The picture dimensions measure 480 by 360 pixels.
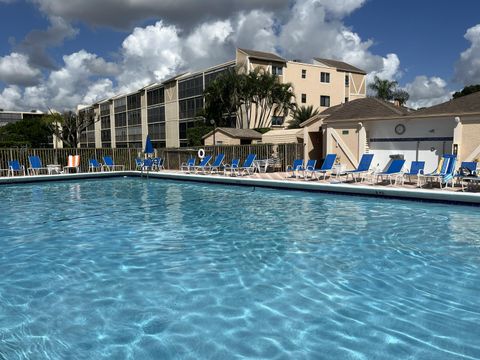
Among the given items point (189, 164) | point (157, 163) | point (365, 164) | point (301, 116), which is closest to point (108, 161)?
point (157, 163)

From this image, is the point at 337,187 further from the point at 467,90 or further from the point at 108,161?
the point at 467,90

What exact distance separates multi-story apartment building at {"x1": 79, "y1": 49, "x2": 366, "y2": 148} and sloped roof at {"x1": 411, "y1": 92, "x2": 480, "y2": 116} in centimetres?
2144

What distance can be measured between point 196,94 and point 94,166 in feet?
77.2

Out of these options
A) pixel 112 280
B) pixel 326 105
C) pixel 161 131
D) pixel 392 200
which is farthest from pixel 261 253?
pixel 161 131

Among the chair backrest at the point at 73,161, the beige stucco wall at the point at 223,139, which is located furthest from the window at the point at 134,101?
the chair backrest at the point at 73,161

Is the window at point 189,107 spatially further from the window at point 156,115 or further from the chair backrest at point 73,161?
the chair backrest at point 73,161

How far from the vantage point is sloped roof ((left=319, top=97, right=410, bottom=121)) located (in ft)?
54.3

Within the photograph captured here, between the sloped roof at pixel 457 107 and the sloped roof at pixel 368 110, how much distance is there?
893 millimetres

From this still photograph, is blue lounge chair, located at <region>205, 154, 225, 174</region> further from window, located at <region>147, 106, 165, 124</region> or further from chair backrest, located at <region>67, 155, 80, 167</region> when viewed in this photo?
window, located at <region>147, 106, 165, 124</region>

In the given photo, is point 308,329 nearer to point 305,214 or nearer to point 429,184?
point 305,214

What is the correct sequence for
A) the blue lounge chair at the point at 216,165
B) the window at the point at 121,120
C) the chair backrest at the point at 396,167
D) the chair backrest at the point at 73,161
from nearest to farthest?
1. the chair backrest at the point at 396,167
2. the blue lounge chair at the point at 216,165
3. the chair backrest at the point at 73,161
4. the window at the point at 121,120

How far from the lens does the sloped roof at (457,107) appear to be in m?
14.3

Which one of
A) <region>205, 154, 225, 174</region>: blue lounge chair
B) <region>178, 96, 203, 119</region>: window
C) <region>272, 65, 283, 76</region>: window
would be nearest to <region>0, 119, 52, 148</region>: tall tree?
<region>178, 96, 203, 119</region>: window

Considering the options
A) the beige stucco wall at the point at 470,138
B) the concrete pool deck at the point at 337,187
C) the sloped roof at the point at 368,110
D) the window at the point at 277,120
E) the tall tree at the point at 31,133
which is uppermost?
the tall tree at the point at 31,133
